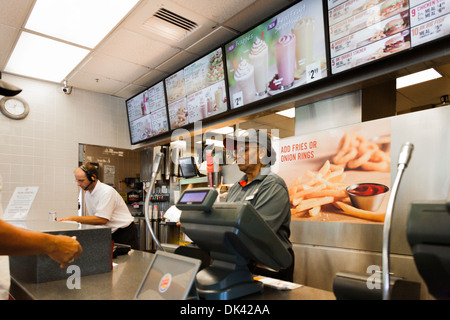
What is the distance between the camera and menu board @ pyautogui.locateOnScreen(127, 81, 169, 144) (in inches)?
Answer: 187

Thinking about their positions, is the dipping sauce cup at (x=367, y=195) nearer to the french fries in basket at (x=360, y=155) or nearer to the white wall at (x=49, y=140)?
the french fries in basket at (x=360, y=155)

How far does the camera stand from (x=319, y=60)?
273 cm

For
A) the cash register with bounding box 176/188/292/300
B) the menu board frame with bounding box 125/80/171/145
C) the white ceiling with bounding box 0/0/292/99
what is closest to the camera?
the cash register with bounding box 176/188/292/300

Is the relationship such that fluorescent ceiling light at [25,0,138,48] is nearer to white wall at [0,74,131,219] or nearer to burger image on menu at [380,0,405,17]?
white wall at [0,74,131,219]

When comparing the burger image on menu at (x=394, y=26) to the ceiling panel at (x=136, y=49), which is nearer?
the burger image on menu at (x=394, y=26)

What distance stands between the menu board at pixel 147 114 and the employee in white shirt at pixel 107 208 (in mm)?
1734

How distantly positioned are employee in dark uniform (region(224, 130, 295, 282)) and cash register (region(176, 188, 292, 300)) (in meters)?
0.48

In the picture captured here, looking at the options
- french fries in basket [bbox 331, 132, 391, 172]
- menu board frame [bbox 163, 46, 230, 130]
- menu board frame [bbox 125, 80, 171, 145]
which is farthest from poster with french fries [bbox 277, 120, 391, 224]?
menu board frame [bbox 125, 80, 171, 145]

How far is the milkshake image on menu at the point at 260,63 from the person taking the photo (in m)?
3.18

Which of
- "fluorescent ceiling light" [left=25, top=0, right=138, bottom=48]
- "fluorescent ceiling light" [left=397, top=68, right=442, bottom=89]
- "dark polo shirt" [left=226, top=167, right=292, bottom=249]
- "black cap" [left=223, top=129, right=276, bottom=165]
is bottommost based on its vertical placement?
"dark polo shirt" [left=226, top=167, right=292, bottom=249]

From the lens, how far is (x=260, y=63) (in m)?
3.23

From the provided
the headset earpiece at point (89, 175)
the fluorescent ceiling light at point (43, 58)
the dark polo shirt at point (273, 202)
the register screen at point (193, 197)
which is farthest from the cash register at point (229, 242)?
the fluorescent ceiling light at point (43, 58)
